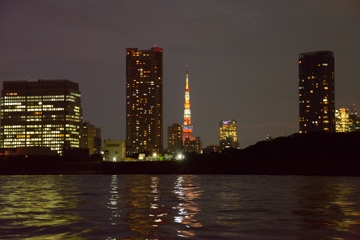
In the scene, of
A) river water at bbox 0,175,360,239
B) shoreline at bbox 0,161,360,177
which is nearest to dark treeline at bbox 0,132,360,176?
shoreline at bbox 0,161,360,177

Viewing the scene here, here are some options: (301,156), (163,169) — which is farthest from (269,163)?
(163,169)

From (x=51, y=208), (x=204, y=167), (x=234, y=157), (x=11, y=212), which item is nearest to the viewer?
(x=11, y=212)

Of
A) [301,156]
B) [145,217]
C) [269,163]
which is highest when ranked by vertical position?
[301,156]

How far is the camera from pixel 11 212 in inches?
1483

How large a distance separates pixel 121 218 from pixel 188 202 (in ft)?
39.2

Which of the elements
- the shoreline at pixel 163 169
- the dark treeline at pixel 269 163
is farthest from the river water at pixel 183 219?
the shoreline at pixel 163 169

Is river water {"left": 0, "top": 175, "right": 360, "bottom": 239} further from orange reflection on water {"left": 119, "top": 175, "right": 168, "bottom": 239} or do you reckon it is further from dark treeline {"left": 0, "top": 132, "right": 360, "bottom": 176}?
dark treeline {"left": 0, "top": 132, "right": 360, "bottom": 176}

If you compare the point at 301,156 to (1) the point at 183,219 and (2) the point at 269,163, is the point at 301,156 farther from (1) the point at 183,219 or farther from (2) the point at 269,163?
(1) the point at 183,219

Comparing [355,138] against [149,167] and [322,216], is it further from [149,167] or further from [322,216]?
[322,216]

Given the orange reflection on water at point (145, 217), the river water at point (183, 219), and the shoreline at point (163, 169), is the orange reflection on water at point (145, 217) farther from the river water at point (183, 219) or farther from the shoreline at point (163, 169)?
the shoreline at point (163, 169)

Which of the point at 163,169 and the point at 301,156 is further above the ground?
the point at 301,156

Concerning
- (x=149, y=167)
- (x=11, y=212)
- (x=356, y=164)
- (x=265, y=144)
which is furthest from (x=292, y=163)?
(x=11, y=212)

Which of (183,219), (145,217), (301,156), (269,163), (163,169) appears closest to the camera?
(183,219)

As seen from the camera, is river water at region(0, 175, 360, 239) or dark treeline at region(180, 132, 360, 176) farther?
dark treeline at region(180, 132, 360, 176)
